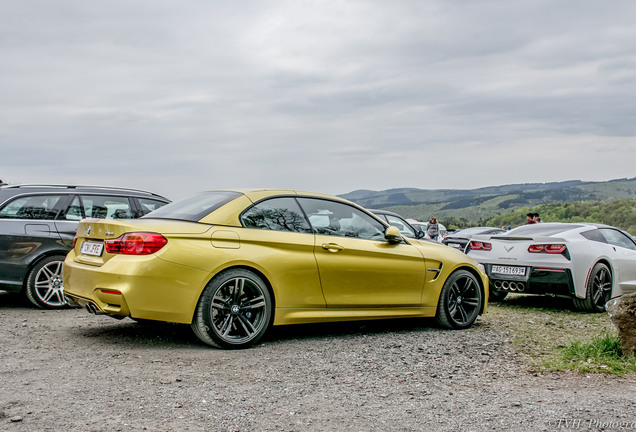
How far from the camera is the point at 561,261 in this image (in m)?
9.33

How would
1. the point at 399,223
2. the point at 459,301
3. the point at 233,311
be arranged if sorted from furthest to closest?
the point at 399,223, the point at 459,301, the point at 233,311

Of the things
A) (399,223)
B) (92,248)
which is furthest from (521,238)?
(92,248)

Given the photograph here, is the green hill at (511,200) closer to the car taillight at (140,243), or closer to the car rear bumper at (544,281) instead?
the car rear bumper at (544,281)

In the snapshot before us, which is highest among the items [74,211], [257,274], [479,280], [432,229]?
[74,211]

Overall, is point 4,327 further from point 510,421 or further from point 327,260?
point 510,421

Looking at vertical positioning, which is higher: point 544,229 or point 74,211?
point 74,211

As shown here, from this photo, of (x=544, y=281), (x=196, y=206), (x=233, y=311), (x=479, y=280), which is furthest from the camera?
(x=544, y=281)

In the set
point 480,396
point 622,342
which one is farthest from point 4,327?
point 622,342

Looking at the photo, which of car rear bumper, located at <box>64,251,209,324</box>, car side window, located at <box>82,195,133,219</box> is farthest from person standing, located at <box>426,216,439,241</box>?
car rear bumper, located at <box>64,251,209,324</box>

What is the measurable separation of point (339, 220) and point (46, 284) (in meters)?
4.38

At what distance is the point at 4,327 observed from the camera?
6863 mm

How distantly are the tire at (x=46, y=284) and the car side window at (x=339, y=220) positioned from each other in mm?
3846

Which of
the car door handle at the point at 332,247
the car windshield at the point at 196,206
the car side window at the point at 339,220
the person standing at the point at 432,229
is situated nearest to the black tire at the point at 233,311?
the car windshield at the point at 196,206

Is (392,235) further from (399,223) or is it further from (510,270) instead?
(399,223)
